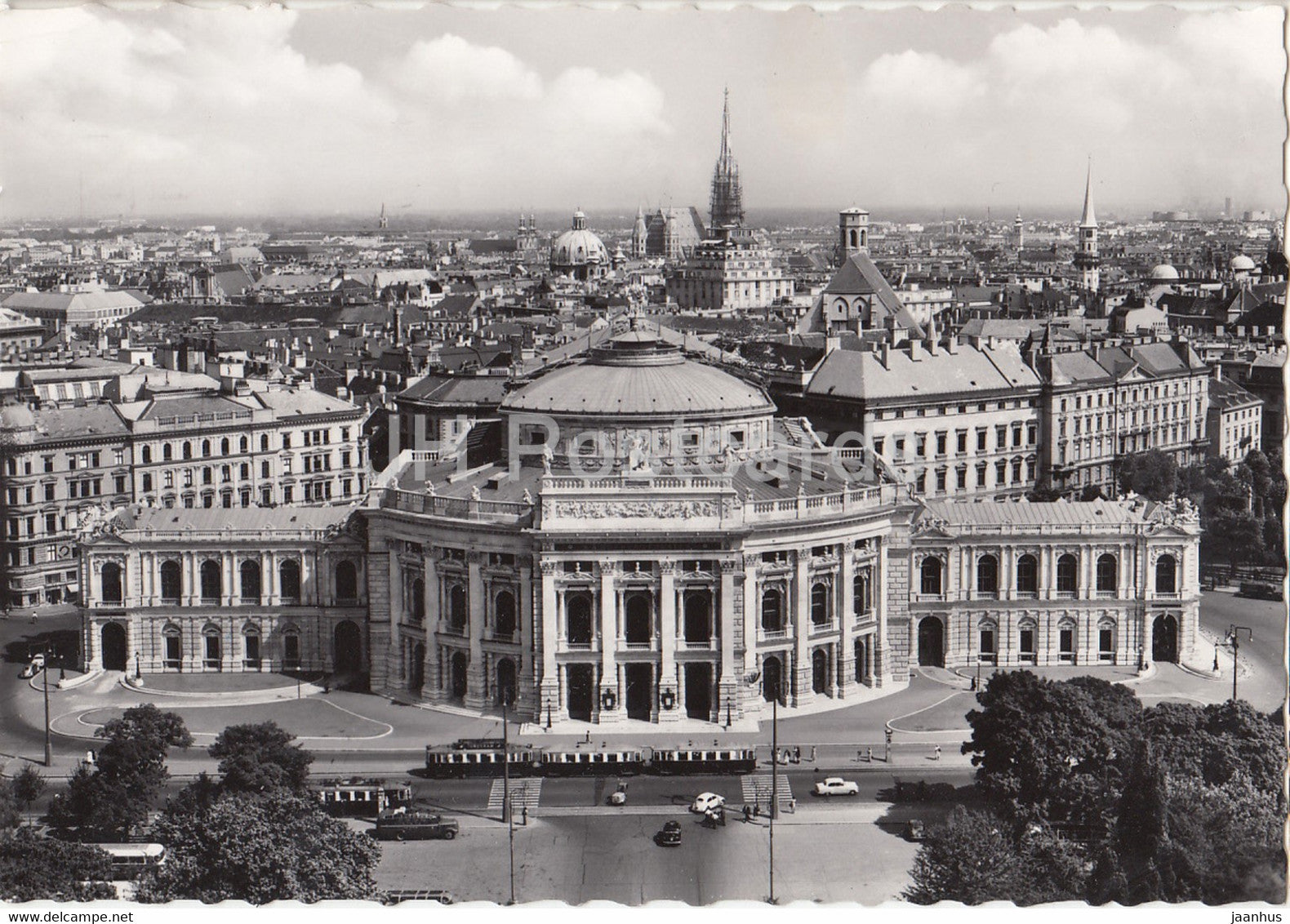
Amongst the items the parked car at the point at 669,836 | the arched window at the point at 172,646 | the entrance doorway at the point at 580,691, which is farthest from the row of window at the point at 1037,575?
the arched window at the point at 172,646

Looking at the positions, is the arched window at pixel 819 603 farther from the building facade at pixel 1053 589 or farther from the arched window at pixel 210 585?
the arched window at pixel 210 585

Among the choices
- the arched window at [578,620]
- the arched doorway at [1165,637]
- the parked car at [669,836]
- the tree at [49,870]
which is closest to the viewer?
the tree at [49,870]

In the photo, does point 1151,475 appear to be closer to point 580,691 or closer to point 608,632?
point 608,632

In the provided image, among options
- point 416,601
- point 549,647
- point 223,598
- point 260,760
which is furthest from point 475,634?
point 260,760

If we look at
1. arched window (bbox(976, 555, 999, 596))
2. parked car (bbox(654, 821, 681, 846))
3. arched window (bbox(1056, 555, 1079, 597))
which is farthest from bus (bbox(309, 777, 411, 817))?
arched window (bbox(1056, 555, 1079, 597))

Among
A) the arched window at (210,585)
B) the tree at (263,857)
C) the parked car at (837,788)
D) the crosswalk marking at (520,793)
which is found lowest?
the crosswalk marking at (520,793)

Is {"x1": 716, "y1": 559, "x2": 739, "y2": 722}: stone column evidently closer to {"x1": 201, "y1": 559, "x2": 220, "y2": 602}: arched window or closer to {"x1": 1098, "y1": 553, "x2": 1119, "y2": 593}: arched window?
{"x1": 1098, "y1": 553, "x2": 1119, "y2": 593}: arched window
